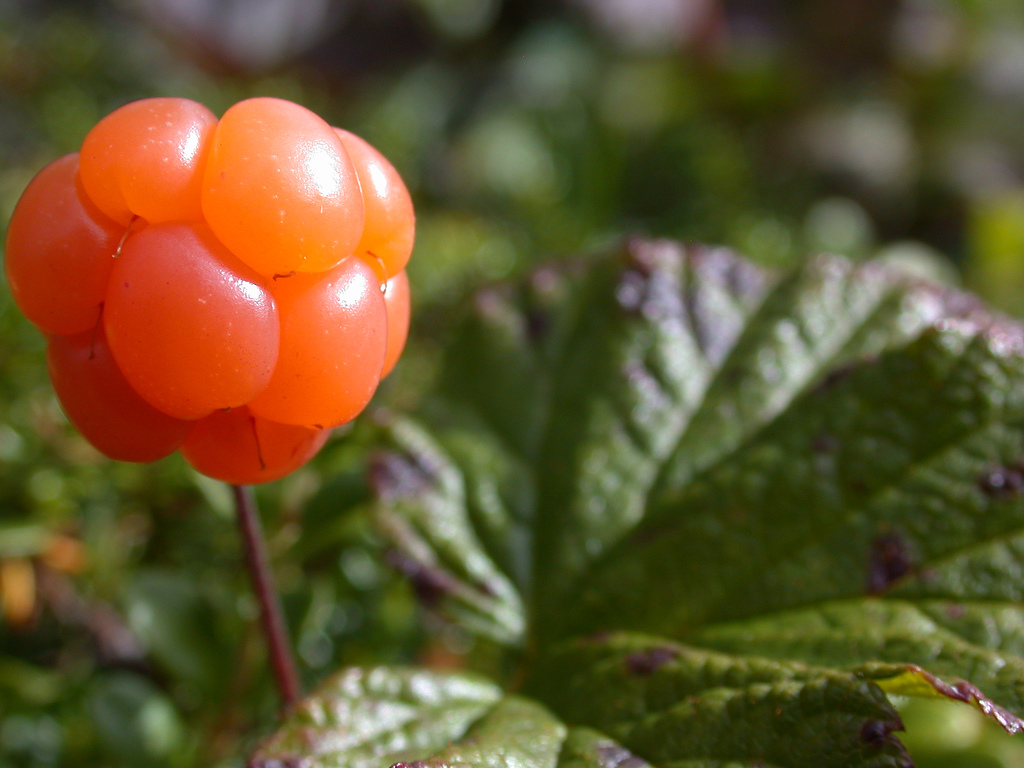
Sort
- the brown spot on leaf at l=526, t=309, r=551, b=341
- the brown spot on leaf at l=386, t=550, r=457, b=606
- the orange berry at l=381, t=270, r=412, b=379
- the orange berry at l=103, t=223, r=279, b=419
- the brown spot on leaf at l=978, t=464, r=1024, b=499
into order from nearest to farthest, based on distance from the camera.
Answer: the orange berry at l=103, t=223, r=279, b=419 → the orange berry at l=381, t=270, r=412, b=379 → the brown spot on leaf at l=978, t=464, r=1024, b=499 → the brown spot on leaf at l=386, t=550, r=457, b=606 → the brown spot on leaf at l=526, t=309, r=551, b=341

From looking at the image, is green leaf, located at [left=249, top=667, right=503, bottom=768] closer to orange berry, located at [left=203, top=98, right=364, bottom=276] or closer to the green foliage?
the green foliage

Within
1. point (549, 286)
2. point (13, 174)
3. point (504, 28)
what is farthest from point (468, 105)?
point (549, 286)

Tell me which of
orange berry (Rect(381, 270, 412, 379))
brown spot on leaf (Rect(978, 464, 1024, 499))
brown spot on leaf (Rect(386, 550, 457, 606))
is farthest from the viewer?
brown spot on leaf (Rect(386, 550, 457, 606))

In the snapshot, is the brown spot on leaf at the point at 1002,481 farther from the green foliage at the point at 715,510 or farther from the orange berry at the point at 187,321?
the orange berry at the point at 187,321

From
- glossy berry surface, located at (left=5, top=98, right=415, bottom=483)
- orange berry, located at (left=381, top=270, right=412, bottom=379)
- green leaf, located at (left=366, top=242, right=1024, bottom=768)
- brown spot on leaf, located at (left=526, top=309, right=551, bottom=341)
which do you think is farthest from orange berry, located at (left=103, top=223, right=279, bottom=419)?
brown spot on leaf, located at (left=526, top=309, right=551, bottom=341)

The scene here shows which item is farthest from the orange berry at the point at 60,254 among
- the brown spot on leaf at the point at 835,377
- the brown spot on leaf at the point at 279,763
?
the brown spot on leaf at the point at 835,377

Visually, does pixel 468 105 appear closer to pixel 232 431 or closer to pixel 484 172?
pixel 484 172

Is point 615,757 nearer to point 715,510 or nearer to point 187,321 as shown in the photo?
point 715,510
